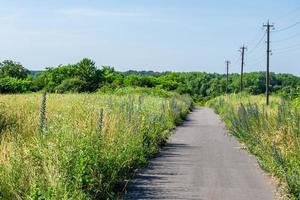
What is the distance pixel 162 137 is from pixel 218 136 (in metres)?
6.09

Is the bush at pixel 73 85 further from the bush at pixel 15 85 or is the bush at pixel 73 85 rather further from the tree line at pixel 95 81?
the bush at pixel 15 85

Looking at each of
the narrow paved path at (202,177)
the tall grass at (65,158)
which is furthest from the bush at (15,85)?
the tall grass at (65,158)

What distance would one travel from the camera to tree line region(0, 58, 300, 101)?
85.5 metres

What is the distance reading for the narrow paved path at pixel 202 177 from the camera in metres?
11.9

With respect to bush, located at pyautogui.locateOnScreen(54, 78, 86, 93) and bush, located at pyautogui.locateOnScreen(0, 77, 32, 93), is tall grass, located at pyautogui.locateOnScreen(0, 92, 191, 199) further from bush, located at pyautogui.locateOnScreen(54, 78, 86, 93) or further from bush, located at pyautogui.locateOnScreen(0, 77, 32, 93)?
bush, located at pyautogui.locateOnScreen(0, 77, 32, 93)

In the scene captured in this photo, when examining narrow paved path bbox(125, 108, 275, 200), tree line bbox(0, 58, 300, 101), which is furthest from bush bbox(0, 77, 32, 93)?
narrow paved path bbox(125, 108, 275, 200)

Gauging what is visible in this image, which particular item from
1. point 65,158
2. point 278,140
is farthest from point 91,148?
point 278,140

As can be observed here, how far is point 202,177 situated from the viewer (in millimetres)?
14258

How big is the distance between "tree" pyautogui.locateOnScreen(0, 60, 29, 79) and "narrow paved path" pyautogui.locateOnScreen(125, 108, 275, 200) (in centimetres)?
9563

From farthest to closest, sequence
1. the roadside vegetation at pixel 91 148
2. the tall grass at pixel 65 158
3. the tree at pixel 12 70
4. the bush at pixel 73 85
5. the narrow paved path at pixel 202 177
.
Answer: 1. the tree at pixel 12 70
2. the bush at pixel 73 85
3. the narrow paved path at pixel 202 177
4. the roadside vegetation at pixel 91 148
5. the tall grass at pixel 65 158

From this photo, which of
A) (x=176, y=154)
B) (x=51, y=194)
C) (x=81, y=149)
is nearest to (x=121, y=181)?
(x=81, y=149)

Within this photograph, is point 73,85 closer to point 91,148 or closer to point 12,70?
point 12,70

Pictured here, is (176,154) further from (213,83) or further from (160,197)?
(213,83)

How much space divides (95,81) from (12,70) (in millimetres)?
24197
